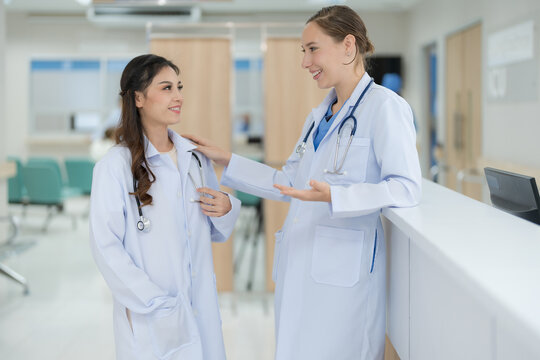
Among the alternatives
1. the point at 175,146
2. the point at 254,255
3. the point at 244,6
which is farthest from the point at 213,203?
the point at 244,6

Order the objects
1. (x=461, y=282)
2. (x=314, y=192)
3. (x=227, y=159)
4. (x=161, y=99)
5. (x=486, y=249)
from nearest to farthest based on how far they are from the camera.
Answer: (x=461, y=282)
(x=486, y=249)
(x=314, y=192)
(x=161, y=99)
(x=227, y=159)

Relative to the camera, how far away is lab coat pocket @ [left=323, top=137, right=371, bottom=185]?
67.3 inches

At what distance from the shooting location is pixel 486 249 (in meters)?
1.19

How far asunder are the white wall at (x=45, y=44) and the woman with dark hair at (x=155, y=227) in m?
8.01

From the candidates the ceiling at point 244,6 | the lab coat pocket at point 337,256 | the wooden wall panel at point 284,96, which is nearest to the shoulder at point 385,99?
the lab coat pocket at point 337,256

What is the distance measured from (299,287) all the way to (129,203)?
60 cm

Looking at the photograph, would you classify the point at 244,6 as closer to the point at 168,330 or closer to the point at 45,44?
the point at 45,44

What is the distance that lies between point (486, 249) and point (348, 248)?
0.58 metres

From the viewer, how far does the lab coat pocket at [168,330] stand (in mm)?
1817

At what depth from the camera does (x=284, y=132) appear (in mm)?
4105

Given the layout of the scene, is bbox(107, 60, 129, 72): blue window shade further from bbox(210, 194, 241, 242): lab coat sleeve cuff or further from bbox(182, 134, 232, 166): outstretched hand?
bbox(210, 194, 241, 242): lab coat sleeve cuff

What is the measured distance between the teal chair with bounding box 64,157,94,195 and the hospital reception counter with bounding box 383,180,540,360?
18.7 feet

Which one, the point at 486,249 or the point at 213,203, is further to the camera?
the point at 213,203

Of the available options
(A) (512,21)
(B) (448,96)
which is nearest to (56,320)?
(A) (512,21)
